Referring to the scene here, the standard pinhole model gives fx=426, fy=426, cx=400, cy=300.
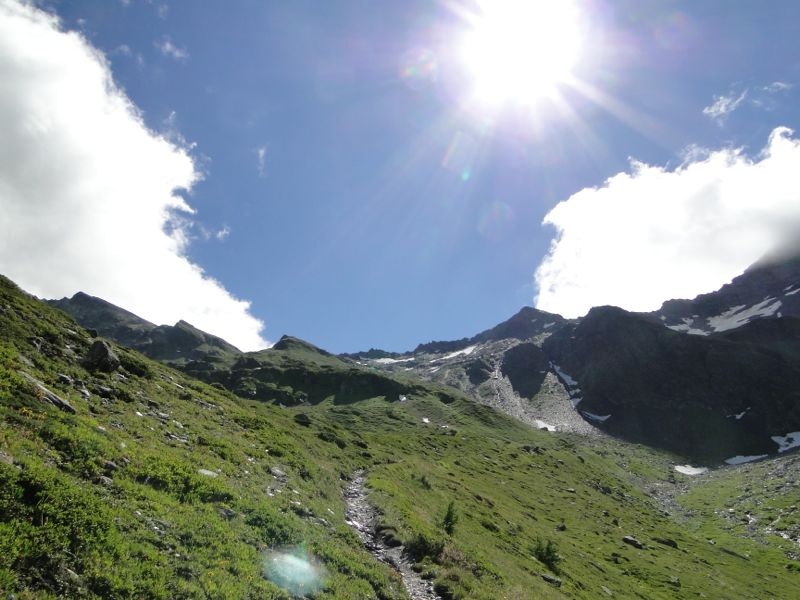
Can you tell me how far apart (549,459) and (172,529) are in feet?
360

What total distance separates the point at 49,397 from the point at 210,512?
8641mm

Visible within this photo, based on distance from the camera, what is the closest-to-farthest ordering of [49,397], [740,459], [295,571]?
[295,571]
[49,397]
[740,459]

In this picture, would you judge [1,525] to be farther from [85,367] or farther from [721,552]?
[721,552]

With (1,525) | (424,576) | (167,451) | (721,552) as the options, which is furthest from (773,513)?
(1,525)

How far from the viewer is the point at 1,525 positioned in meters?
10.2

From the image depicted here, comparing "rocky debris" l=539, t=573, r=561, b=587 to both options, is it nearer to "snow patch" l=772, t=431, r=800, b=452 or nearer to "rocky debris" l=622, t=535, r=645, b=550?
"rocky debris" l=622, t=535, r=645, b=550

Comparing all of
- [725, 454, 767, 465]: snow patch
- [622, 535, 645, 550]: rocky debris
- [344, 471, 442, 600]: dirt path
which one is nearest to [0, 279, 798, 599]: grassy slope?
[344, 471, 442, 600]: dirt path

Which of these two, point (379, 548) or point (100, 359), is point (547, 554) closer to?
point (379, 548)

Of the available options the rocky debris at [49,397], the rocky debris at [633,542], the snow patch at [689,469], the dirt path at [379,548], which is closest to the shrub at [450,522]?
the dirt path at [379,548]

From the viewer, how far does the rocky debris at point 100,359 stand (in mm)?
26344

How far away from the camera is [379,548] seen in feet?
78.7

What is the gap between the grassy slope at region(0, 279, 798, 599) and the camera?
11.7 meters

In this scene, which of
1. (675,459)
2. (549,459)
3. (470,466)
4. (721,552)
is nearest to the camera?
(721,552)

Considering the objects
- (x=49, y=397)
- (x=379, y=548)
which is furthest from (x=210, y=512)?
(x=379, y=548)
